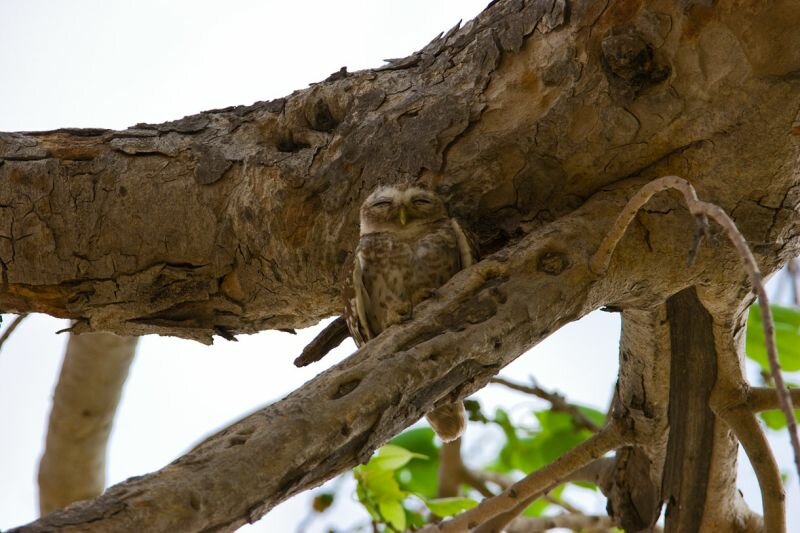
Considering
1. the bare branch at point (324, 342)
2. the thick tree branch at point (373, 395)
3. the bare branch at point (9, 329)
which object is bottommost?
the thick tree branch at point (373, 395)

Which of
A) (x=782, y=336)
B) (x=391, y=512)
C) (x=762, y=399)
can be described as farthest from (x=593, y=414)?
(x=762, y=399)

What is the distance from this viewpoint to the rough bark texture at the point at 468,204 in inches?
86.9

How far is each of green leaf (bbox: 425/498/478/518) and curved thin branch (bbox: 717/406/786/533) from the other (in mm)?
996

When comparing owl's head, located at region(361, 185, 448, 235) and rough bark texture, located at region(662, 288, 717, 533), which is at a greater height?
owl's head, located at region(361, 185, 448, 235)

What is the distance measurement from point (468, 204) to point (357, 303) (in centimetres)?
46

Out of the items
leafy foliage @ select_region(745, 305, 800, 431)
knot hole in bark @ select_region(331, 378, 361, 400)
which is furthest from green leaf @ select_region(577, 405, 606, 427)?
knot hole in bark @ select_region(331, 378, 361, 400)

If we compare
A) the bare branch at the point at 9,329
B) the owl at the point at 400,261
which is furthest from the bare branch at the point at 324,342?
the bare branch at the point at 9,329

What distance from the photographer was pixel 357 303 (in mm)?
2930

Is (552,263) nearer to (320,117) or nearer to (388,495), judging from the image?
(320,117)

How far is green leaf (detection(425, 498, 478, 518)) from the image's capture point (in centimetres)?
342

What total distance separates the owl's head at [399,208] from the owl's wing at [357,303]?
0.41 feet

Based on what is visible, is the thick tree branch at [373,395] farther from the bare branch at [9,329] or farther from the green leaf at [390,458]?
the bare branch at [9,329]

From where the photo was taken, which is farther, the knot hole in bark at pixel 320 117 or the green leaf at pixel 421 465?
the green leaf at pixel 421 465

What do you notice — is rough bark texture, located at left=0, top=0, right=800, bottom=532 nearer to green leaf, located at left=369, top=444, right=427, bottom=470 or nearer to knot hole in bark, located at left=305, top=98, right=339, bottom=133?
knot hole in bark, located at left=305, top=98, right=339, bottom=133
